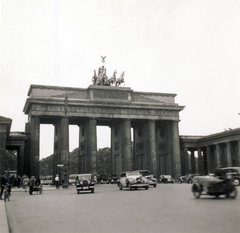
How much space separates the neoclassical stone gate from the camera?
64.2m

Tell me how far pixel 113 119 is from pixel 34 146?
17.2 m

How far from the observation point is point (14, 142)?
63312 millimetres

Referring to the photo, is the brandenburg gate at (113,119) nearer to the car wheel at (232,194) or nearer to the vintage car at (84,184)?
the vintage car at (84,184)

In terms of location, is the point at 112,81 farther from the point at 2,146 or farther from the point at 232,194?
the point at 232,194

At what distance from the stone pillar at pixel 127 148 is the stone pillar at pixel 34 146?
16754 mm

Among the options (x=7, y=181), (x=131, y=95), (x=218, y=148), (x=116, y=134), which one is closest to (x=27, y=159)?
(x=116, y=134)

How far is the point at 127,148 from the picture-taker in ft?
221

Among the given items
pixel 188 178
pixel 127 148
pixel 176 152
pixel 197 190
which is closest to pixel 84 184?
pixel 197 190

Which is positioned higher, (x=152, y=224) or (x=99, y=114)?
(x=99, y=114)

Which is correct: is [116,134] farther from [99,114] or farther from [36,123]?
[36,123]

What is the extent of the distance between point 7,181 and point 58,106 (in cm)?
4099

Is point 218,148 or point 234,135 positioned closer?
point 234,135

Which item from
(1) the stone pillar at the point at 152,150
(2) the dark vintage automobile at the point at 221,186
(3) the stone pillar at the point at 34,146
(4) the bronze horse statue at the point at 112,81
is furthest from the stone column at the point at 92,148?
(2) the dark vintage automobile at the point at 221,186

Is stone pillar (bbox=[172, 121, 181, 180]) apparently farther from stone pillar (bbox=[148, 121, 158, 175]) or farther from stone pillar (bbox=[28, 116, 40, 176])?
stone pillar (bbox=[28, 116, 40, 176])
